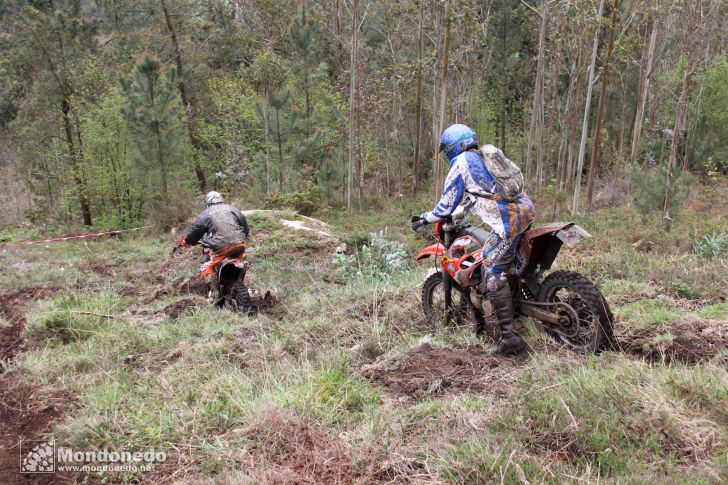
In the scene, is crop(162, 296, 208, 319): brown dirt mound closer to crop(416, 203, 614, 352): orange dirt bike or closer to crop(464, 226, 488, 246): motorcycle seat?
crop(416, 203, 614, 352): orange dirt bike

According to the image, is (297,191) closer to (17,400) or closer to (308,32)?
(308,32)

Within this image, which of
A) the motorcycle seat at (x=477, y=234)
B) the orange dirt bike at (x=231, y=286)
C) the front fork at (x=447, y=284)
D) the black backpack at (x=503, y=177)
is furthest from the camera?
the orange dirt bike at (x=231, y=286)

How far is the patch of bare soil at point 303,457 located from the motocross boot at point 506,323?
188 centimetres

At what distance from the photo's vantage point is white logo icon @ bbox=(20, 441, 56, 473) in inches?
122

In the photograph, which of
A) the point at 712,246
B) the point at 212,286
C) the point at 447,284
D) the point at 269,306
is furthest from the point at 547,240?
the point at 712,246

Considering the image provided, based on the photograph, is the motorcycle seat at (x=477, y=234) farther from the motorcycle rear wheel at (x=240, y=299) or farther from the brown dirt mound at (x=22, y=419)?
the brown dirt mound at (x=22, y=419)

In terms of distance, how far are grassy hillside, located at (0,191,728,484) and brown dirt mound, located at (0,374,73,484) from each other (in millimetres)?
20

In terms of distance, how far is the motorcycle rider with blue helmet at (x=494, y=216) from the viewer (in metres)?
4.37

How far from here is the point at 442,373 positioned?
157 inches

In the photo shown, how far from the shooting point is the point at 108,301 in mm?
6758

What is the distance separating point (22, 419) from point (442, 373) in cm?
299

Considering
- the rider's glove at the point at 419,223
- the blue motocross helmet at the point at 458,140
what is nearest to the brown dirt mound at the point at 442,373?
the rider's glove at the point at 419,223

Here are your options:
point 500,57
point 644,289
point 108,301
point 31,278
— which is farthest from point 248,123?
point 644,289

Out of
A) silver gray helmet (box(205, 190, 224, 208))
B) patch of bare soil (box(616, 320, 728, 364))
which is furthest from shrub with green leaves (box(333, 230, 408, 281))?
patch of bare soil (box(616, 320, 728, 364))
